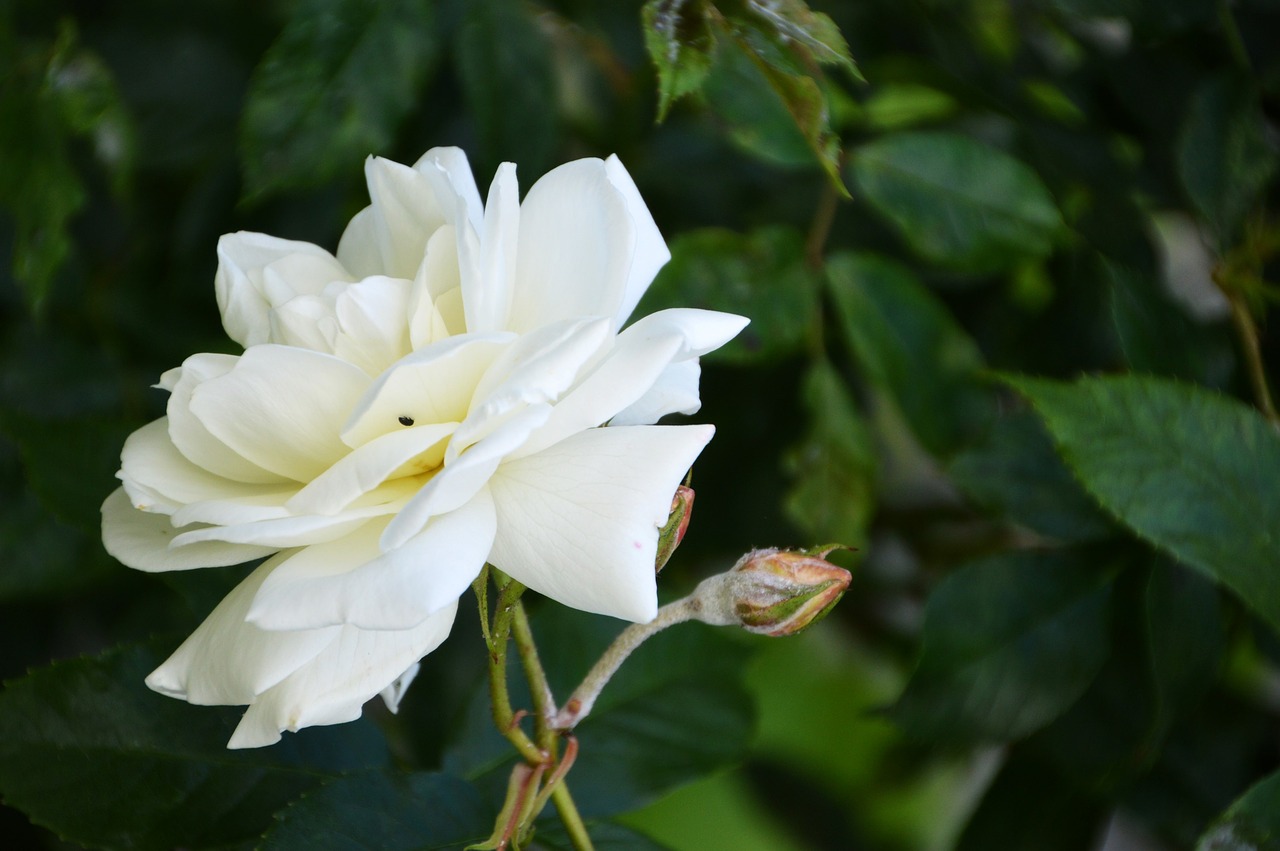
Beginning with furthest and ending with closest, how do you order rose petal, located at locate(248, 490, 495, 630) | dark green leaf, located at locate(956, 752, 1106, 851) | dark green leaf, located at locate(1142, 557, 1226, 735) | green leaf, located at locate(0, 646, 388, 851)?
dark green leaf, located at locate(956, 752, 1106, 851) < dark green leaf, located at locate(1142, 557, 1226, 735) < green leaf, located at locate(0, 646, 388, 851) < rose petal, located at locate(248, 490, 495, 630)

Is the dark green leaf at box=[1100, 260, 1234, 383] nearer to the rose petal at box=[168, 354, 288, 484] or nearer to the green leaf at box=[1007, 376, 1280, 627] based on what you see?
the green leaf at box=[1007, 376, 1280, 627]

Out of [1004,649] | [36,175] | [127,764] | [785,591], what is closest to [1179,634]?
[1004,649]

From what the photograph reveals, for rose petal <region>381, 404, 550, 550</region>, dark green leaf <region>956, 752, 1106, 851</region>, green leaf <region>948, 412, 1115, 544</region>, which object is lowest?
dark green leaf <region>956, 752, 1106, 851</region>

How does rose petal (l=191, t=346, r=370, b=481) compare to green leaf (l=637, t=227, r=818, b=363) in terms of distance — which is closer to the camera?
rose petal (l=191, t=346, r=370, b=481)

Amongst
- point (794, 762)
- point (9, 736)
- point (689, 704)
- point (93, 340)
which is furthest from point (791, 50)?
point (794, 762)

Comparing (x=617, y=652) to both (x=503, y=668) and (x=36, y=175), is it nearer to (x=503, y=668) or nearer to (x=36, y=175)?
(x=503, y=668)

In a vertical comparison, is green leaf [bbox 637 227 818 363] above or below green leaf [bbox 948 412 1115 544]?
above

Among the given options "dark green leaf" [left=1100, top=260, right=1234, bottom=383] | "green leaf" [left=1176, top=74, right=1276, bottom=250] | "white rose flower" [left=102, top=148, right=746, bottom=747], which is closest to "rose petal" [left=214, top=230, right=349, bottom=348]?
"white rose flower" [left=102, top=148, right=746, bottom=747]
